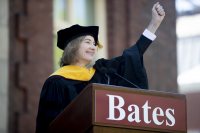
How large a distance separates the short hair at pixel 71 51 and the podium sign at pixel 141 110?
875 millimetres

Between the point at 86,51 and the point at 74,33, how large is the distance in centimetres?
27

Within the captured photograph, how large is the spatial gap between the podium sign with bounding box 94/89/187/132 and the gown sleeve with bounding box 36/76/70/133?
0.61 metres

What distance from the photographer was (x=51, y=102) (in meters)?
6.30

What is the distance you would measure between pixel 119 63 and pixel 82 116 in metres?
0.93

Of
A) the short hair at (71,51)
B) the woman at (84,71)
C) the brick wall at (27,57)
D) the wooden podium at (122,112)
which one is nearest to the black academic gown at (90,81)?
the woman at (84,71)

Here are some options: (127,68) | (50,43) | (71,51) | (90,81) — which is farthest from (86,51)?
(50,43)

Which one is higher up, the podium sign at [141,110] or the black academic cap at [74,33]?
the black academic cap at [74,33]

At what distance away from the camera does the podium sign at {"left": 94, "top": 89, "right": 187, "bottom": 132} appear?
18.6ft

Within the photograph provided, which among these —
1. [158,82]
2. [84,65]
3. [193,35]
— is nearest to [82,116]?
[84,65]

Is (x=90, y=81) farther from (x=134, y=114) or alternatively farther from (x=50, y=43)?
(x=50, y=43)

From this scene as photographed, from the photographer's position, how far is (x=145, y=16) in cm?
1336

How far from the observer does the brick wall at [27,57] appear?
10.5 meters

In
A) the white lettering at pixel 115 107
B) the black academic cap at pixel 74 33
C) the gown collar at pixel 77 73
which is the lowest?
the white lettering at pixel 115 107

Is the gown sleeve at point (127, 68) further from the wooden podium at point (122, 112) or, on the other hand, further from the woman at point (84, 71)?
the wooden podium at point (122, 112)
